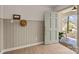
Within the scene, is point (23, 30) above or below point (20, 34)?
above

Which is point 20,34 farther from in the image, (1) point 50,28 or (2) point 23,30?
(1) point 50,28

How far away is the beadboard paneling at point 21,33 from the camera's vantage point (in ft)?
9.75

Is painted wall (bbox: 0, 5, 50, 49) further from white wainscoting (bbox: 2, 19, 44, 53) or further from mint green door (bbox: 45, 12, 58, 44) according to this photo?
mint green door (bbox: 45, 12, 58, 44)

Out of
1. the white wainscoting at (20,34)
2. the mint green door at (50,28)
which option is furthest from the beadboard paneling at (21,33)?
the mint green door at (50,28)

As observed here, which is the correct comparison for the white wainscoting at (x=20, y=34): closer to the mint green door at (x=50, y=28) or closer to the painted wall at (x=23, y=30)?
the painted wall at (x=23, y=30)

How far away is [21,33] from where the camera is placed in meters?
2.97

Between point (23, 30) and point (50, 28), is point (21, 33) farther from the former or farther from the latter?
point (50, 28)

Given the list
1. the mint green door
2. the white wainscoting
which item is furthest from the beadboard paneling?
the mint green door

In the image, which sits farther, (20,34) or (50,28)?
(50,28)

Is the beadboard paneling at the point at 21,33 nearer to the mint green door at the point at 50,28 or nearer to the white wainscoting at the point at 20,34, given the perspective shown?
the white wainscoting at the point at 20,34

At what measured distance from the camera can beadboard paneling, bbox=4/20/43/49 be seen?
9.75ft

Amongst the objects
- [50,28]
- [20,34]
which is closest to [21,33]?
[20,34]
